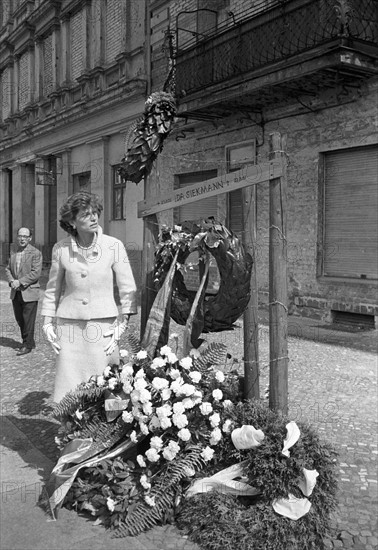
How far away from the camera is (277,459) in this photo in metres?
3.11

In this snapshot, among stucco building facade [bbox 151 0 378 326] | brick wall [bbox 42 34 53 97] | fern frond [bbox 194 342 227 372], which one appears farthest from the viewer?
brick wall [bbox 42 34 53 97]

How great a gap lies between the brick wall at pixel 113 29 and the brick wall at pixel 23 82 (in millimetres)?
7643

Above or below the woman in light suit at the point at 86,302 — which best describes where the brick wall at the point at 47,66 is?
above

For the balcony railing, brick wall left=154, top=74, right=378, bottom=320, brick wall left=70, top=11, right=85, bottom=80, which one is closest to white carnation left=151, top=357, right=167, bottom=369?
brick wall left=154, top=74, right=378, bottom=320

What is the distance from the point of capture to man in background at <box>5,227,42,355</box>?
328 inches

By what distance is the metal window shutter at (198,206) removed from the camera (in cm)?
1328

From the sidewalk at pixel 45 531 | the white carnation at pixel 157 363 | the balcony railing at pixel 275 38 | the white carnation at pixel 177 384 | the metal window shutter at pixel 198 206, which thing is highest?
the balcony railing at pixel 275 38

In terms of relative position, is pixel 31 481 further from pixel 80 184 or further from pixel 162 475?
pixel 80 184

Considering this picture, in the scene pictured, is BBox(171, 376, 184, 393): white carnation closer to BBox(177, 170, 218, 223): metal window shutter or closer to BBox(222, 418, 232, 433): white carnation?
BBox(222, 418, 232, 433): white carnation

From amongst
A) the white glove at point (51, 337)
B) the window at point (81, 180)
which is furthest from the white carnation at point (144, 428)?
the window at point (81, 180)

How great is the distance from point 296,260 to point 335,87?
11.3 feet

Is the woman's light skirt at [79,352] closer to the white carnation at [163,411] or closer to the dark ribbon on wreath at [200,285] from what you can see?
the dark ribbon on wreath at [200,285]

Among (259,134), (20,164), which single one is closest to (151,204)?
(259,134)

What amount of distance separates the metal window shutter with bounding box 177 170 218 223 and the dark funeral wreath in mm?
8603
